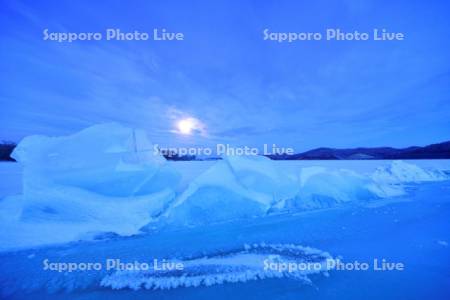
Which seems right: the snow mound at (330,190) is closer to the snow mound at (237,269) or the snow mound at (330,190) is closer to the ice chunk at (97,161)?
the snow mound at (237,269)

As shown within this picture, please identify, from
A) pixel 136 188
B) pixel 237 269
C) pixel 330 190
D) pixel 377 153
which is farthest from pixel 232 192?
pixel 377 153

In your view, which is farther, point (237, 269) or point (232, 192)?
point (232, 192)

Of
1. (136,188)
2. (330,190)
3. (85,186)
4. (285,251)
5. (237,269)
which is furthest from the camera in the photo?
(330,190)

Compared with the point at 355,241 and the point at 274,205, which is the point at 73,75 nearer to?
the point at 274,205

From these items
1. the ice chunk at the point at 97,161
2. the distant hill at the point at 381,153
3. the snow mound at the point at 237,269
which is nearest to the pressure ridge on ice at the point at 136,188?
the ice chunk at the point at 97,161

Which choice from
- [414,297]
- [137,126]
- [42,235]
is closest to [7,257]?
[42,235]

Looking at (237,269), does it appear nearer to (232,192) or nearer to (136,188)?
(232,192)

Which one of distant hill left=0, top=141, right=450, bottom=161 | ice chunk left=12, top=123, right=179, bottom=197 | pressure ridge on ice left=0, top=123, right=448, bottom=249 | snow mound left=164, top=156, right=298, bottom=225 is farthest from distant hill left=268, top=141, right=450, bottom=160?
ice chunk left=12, top=123, right=179, bottom=197
